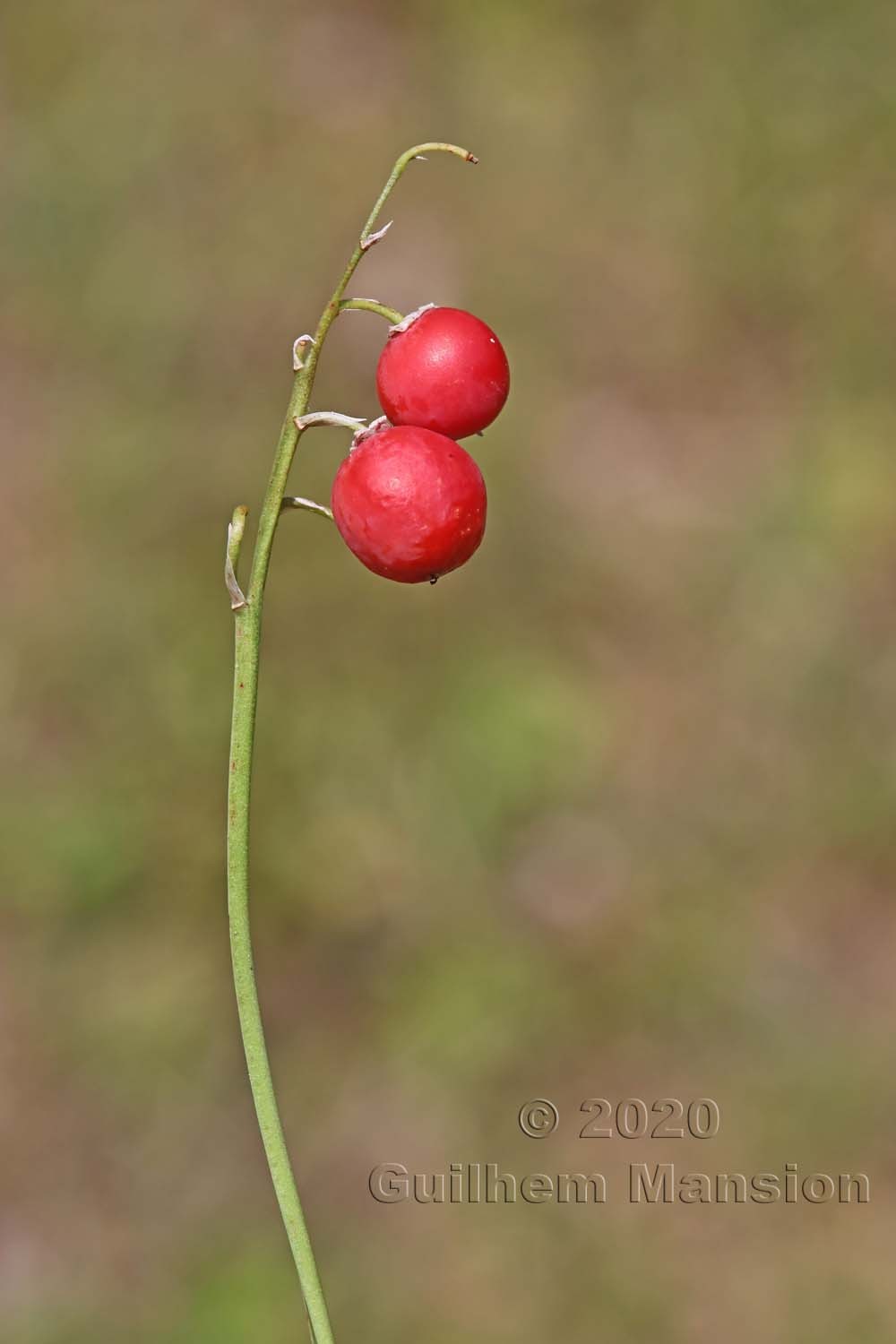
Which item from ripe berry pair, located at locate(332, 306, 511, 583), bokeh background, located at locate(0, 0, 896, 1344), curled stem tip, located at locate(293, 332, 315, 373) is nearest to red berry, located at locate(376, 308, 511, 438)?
ripe berry pair, located at locate(332, 306, 511, 583)

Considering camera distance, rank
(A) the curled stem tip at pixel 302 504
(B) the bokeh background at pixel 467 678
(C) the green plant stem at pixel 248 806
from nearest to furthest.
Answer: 1. (C) the green plant stem at pixel 248 806
2. (A) the curled stem tip at pixel 302 504
3. (B) the bokeh background at pixel 467 678

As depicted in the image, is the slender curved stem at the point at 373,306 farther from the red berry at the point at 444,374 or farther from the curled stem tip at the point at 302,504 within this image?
the curled stem tip at the point at 302,504

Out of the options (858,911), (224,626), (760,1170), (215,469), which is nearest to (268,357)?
(215,469)

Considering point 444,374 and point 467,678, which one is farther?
point 467,678

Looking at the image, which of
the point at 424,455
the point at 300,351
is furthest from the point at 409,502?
the point at 300,351

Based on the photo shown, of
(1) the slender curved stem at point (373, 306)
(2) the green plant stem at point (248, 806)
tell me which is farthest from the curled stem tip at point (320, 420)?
(1) the slender curved stem at point (373, 306)

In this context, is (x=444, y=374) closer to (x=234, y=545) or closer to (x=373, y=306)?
(x=373, y=306)

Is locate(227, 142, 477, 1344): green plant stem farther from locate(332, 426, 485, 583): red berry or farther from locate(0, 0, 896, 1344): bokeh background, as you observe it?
locate(0, 0, 896, 1344): bokeh background
